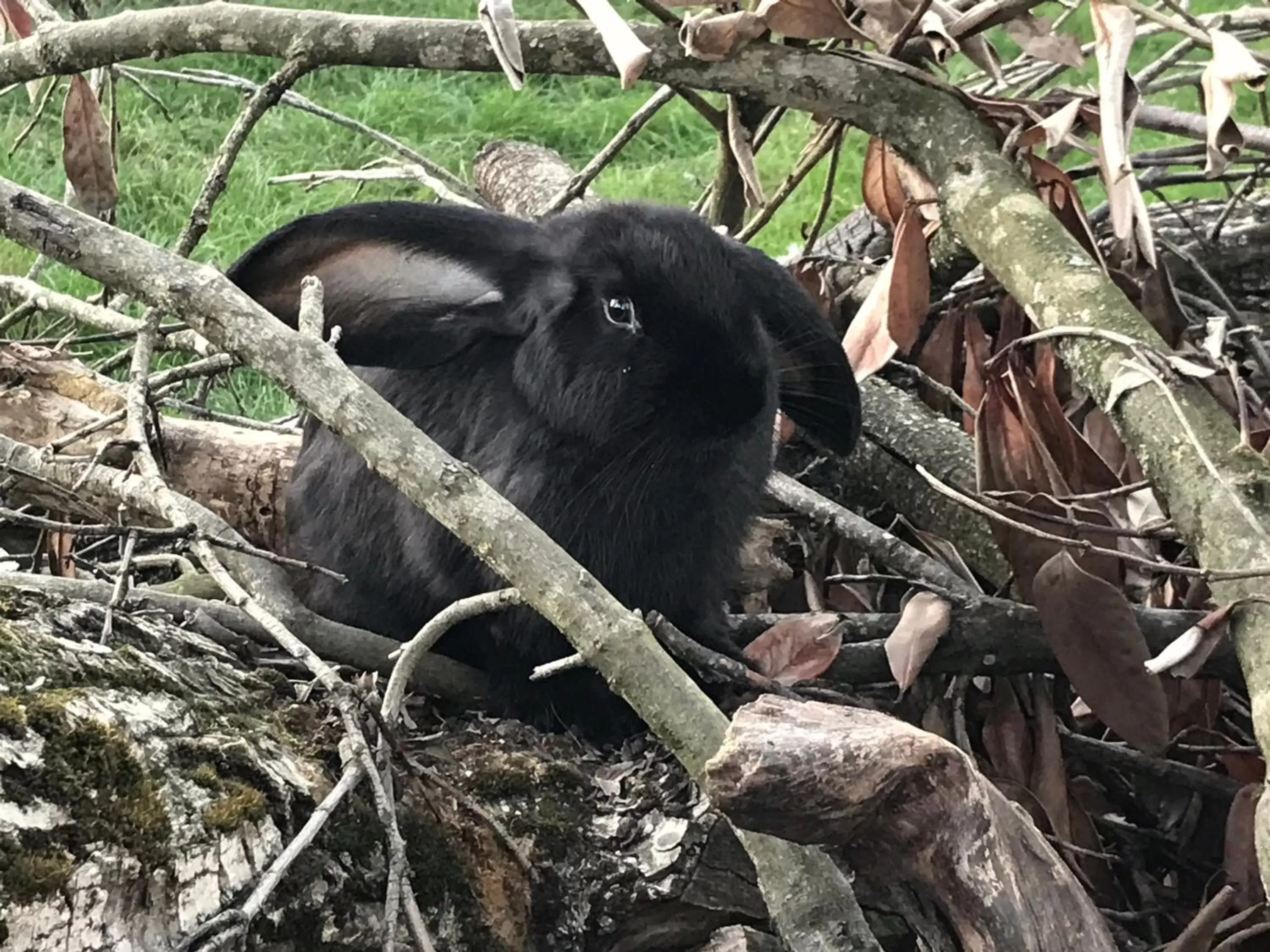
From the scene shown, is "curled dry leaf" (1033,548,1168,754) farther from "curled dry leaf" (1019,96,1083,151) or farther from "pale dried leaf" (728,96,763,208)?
"pale dried leaf" (728,96,763,208)

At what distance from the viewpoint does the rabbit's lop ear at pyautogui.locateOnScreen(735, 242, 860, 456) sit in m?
1.90

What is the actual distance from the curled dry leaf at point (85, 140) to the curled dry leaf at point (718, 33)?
43.0 inches

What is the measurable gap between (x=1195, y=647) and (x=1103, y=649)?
30 cm

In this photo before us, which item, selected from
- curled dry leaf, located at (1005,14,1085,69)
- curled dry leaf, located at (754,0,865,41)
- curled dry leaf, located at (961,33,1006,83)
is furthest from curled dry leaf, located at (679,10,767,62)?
curled dry leaf, located at (1005,14,1085,69)

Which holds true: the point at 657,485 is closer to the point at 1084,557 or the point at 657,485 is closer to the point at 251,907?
the point at 1084,557

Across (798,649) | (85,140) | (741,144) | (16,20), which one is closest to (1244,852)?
(798,649)

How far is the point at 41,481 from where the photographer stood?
5.86 feet

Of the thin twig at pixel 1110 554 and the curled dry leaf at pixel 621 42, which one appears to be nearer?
the thin twig at pixel 1110 554

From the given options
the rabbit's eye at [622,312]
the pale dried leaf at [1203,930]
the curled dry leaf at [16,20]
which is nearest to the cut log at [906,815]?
the pale dried leaf at [1203,930]

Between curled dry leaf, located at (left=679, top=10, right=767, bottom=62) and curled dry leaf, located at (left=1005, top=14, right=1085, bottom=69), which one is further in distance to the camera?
curled dry leaf, located at (left=1005, top=14, right=1085, bottom=69)

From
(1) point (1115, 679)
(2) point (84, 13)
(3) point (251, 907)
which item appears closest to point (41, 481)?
(3) point (251, 907)

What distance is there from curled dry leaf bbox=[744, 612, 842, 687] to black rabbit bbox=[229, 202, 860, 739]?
17 cm

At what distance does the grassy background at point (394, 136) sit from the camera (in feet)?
14.2

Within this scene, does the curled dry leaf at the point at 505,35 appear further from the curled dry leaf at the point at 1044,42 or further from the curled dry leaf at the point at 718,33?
the curled dry leaf at the point at 1044,42
